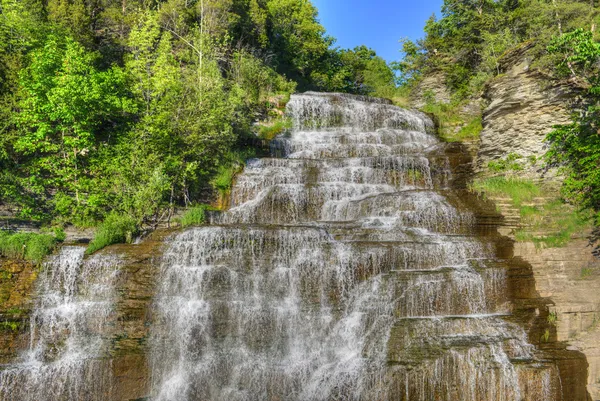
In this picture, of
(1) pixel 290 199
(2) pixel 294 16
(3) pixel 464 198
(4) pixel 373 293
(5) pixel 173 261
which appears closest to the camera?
(4) pixel 373 293

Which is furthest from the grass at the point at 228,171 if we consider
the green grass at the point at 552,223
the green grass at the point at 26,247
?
the green grass at the point at 552,223

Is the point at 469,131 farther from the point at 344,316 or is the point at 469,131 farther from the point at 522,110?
the point at 344,316

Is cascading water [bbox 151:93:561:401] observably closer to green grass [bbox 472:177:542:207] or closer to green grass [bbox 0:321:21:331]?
green grass [bbox 472:177:542:207]

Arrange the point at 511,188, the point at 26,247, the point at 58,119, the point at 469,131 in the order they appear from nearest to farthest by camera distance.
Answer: the point at 26,247
the point at 511,188
the point at 58,119
the point at 469,131

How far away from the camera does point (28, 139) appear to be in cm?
1490

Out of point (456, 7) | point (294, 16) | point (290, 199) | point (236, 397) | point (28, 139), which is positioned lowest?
point (236, 397)

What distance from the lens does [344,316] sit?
34.7ft

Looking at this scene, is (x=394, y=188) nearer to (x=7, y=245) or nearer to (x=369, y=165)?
(x=369, y=165)

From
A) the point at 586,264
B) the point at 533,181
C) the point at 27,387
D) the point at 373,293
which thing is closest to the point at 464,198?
the point at 533,181

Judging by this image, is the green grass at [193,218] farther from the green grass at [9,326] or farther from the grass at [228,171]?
the green grass at [9,326]

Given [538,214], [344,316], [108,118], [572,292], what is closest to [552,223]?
[538,214]

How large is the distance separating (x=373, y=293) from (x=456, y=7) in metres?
29.0

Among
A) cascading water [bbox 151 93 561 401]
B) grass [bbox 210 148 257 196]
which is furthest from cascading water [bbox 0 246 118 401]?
grass [bbox 210 148 257 196]

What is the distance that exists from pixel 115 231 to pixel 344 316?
25.8 ft
